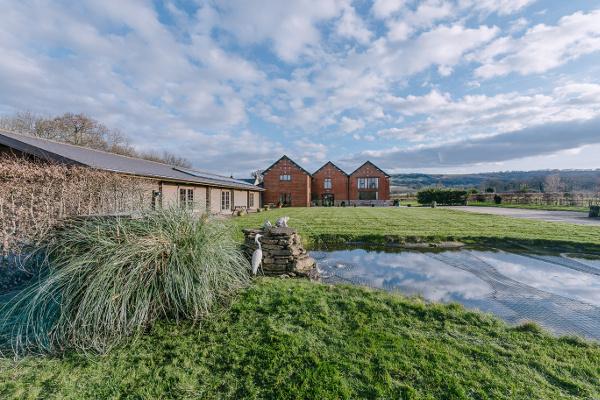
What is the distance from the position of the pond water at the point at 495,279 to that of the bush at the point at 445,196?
28.7 metres

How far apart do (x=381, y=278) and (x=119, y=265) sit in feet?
15.3

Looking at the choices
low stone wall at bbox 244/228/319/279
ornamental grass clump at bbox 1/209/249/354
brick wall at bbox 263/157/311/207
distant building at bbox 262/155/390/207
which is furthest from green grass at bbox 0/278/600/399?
distant building at bbox 262/155/390/207

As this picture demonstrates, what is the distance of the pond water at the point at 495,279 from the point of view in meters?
4.01

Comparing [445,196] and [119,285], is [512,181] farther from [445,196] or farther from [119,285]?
[119,285]

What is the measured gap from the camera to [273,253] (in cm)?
527

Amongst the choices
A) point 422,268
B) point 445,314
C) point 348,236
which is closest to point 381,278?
point 422,268

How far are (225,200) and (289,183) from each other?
13487mm

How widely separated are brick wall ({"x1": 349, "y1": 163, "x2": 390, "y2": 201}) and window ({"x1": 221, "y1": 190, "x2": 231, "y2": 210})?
64.1ft

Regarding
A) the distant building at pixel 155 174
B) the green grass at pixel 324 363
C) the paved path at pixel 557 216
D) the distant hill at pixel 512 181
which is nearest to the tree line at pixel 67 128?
the distant building at pixel 155 174

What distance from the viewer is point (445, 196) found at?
3422cm

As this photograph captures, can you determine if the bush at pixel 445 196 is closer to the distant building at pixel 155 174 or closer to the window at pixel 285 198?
the window at pixel 285 198

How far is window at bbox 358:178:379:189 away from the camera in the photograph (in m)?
36.0

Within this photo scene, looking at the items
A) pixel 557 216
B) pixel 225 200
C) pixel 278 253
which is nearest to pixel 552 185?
pixel 557 216

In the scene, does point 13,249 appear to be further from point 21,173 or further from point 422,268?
point 422,268
